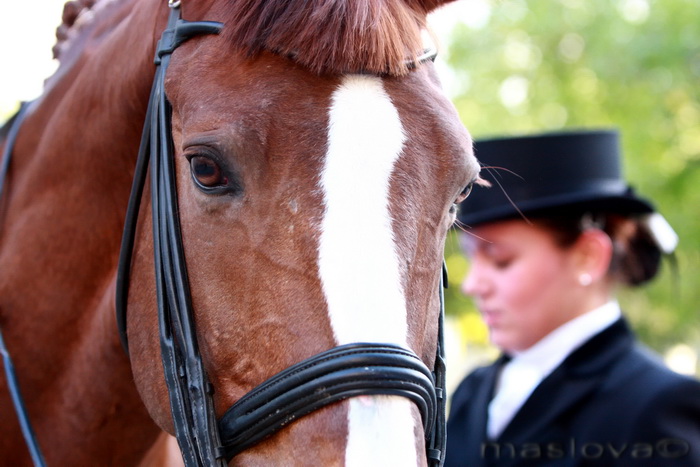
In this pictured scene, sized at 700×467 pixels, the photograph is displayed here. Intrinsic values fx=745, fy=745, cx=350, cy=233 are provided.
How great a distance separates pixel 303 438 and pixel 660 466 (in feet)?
6.94

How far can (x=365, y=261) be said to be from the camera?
1.71 metres

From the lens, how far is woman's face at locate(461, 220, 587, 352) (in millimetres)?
3822

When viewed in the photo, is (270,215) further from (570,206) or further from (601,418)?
(570,206)

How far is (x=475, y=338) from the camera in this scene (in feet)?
51.2

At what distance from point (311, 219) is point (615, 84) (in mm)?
10979

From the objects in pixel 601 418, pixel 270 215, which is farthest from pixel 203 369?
pixel 601 418

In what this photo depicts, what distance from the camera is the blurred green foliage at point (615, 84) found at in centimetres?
1123

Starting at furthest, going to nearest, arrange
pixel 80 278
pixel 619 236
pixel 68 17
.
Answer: pixel 619 236 → pixel 68 17 → pixel 80 278

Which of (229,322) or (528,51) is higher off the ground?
(229,322)

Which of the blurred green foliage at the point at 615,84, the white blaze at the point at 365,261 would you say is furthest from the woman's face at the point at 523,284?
the blurred green foliage at the point at 615,84

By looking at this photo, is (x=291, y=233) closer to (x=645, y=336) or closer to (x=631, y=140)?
(x=631, y=140)

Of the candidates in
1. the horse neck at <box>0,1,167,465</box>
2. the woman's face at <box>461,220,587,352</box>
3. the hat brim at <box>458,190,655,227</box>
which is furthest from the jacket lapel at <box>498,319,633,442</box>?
the horse neck at <box>0,1,167,465</box>

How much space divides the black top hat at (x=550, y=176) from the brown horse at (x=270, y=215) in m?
1.72

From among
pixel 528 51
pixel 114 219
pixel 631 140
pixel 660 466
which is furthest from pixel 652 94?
pixel 114 219
